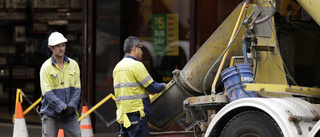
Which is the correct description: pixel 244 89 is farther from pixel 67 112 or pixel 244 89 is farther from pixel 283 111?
pixel 67 112

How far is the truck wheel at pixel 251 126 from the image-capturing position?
5754 millimetres

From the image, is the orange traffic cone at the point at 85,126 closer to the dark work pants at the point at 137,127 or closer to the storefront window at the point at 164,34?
the storefront window at the point at 164,34

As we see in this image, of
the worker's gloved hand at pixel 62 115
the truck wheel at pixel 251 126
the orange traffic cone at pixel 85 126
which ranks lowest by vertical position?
the orange traffic cone at pixel 85 126

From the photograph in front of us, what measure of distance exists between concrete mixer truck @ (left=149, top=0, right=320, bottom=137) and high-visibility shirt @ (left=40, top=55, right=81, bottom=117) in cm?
102

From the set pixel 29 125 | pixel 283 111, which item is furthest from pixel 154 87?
pixel 29 125

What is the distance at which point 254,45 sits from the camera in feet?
21.6

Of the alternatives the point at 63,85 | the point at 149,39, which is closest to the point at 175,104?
the point at 63,85

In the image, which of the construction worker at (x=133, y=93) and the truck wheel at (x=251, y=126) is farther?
the construction worker at (x=133, y=93)

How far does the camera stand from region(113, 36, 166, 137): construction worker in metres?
7.35

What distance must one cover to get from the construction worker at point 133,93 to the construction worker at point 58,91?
64cm

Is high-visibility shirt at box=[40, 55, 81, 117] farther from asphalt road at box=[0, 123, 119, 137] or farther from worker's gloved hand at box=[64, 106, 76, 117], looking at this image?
asphalt road at box=[0, 123, 119, 137]

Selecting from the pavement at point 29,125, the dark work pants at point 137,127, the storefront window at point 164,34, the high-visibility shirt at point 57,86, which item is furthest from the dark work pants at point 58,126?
the storefront window at point 164,34

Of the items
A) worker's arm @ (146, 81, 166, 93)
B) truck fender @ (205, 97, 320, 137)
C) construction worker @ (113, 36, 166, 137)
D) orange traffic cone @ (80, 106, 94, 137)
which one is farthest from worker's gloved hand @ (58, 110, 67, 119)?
orange traffic cone @ (80, 106, 94, 137)

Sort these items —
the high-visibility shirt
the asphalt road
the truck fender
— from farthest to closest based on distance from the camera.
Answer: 1. the asphalt road
2. the high-visibility shirt
3. the truck fender
